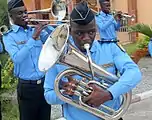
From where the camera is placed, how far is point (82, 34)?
8.75 ft

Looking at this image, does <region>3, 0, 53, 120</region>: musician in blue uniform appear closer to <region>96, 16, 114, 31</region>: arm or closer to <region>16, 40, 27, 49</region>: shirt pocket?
<region>16, 40, 27, 49</region>: shirt pocket

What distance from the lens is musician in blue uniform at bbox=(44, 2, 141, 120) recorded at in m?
2.54

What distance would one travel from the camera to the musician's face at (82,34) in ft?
8.72

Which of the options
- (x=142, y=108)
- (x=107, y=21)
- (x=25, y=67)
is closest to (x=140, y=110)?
(x=142, y=108)

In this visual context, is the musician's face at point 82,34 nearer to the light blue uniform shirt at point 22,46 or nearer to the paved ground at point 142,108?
the light blue uniform shirt at point 22,46

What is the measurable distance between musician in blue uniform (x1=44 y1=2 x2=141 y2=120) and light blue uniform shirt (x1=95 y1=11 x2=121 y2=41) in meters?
5.15

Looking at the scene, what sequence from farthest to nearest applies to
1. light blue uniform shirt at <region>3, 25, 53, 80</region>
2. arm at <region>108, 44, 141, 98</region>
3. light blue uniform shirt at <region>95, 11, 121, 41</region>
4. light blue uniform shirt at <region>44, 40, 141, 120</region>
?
light blue uniform shirt at <region>95, 11, 121, 41</region> < light blue uniform shirt at <region>3, 25, 53, 80</region> < light blue uniform shirt at <region>44, 40, 141, 120</region> < arm at <region>108, 44, 141, 98</region>

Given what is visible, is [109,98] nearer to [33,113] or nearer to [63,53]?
[63,53]

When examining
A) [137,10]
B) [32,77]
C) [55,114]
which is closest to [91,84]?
[32,77]

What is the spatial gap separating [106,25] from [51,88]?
17.9 ft

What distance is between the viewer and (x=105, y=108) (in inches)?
107

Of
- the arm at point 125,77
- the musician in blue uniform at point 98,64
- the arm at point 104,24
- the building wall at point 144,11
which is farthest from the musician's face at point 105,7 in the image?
the building wall at point 144,11

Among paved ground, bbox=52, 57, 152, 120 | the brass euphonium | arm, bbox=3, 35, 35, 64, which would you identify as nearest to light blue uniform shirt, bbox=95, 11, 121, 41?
paved ground, bbox=52, 57, 152, 120

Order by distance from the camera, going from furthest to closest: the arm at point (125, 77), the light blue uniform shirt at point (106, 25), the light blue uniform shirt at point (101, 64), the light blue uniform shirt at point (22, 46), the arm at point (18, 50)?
1. the light blue uniform shirt at point (106, 25)
2. the light blue uniform shirt at point (22, 46)
3. the arm at point (18, 50)
4. the light blue uniform shirt at point (101, 64)
5. the arm at point (125, 77)
